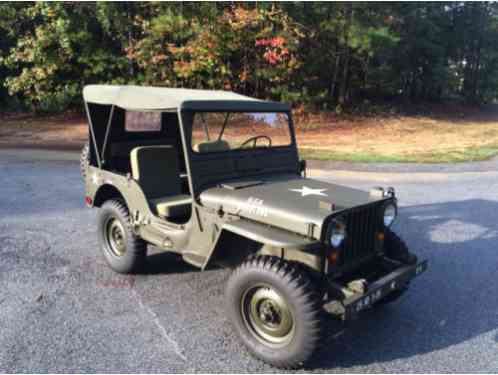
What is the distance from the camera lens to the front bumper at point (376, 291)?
2691 mm

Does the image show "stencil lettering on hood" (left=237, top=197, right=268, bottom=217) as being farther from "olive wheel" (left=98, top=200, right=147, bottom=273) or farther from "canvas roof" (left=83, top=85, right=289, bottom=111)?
"olive wheel" (left=98, top=200, right=147, bottom=273)

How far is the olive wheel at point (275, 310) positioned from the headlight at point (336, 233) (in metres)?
0.30

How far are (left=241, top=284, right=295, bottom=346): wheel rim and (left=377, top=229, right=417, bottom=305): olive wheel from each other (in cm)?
109

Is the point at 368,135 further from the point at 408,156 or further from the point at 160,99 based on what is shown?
the point at 160,99

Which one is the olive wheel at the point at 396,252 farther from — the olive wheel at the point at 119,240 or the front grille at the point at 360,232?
the olive wheel at the point at 119,240

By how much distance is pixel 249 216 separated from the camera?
3127 millimetres

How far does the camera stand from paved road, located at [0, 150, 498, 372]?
293 cm

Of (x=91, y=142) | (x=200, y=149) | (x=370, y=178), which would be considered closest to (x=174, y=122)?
(x=91, y=142)

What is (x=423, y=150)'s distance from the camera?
1291 cm

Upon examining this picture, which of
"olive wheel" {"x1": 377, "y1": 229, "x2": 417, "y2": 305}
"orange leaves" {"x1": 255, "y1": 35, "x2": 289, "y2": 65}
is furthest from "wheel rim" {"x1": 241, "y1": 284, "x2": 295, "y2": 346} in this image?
"orange leaves" {"x1": 255, "y1": 35, "x2": 289, "y2": 65}

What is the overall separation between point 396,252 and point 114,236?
109 inches

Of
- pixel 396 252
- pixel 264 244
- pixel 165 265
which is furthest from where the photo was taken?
pixel 165 265

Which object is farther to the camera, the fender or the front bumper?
the fender

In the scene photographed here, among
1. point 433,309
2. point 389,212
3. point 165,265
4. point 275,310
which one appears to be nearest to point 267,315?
point 275,310
